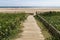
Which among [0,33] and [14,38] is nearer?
[0,33]

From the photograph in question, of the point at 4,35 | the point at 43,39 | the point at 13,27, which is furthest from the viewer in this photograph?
the point at 13,27

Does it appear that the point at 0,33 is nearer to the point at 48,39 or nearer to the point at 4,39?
the point at 4,39

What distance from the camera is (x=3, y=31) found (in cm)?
1476

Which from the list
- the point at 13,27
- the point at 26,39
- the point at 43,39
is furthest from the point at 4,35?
the point at 13,27

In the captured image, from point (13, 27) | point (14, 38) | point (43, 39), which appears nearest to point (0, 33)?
point (14, 38)

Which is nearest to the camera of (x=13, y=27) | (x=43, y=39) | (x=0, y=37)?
(x=0, y=37)

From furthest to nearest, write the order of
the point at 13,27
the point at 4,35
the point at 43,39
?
1. the point at 13,27
2. the point at 43,39
3. the point at 4,35

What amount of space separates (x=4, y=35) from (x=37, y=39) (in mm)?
2111

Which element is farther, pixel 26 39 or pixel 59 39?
pixel 26 39

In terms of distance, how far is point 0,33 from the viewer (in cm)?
1423

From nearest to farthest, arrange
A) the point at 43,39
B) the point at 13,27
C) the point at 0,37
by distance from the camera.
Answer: the point at 0,37 < the point at 43,39 < the point at 13,27

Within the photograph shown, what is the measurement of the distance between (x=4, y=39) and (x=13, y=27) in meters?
4.76

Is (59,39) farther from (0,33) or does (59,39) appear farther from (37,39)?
(0,33)

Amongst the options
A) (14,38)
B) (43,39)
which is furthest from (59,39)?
(14,38)
